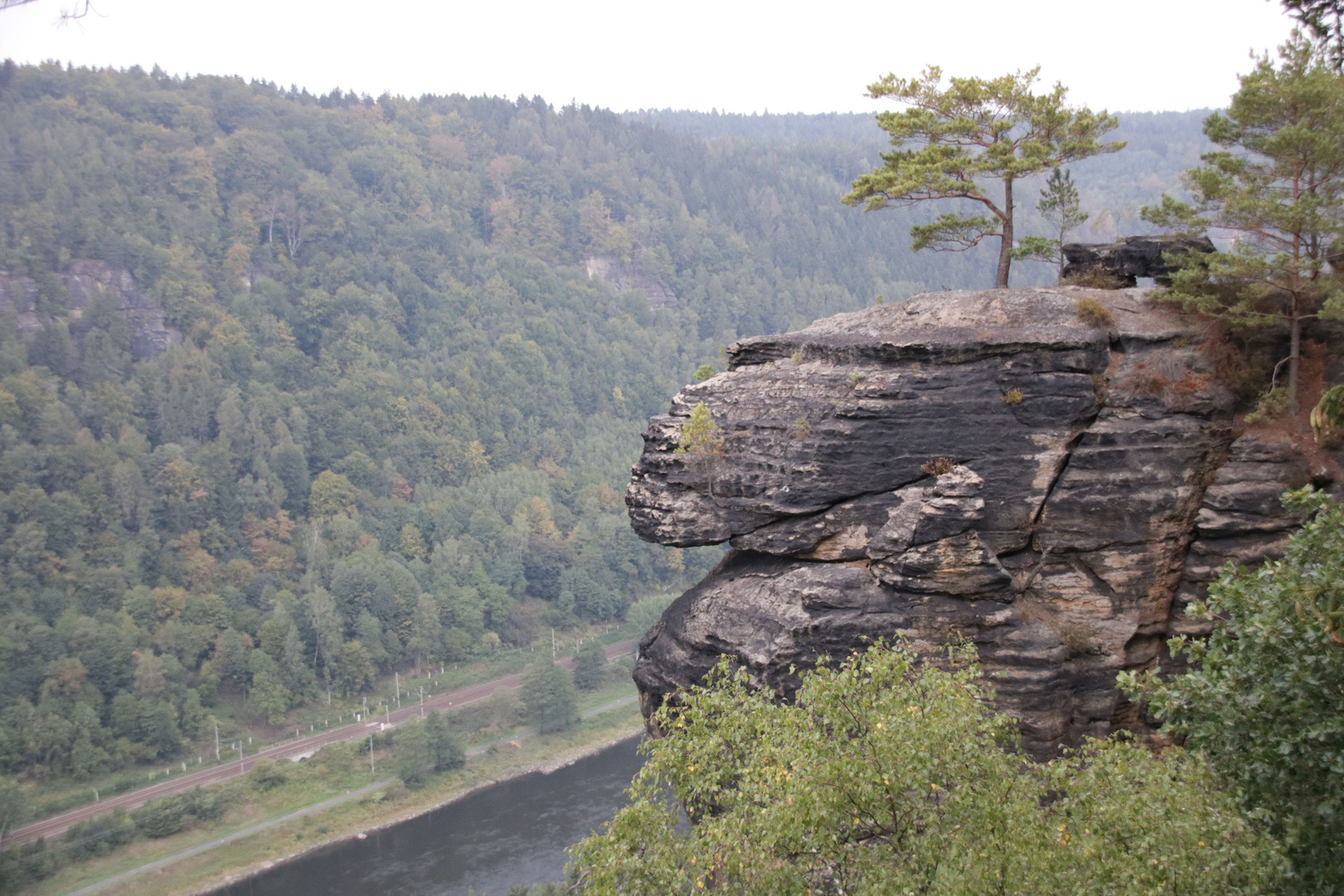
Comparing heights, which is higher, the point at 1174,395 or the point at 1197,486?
the point at 1174,395

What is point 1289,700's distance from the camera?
10.8 metres

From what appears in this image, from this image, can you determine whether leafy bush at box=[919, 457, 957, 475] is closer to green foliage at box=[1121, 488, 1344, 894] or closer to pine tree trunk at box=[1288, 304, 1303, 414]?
pine tree trunk at box=[1288, 304, 1303, 414]

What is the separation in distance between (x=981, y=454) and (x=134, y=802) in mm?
73724

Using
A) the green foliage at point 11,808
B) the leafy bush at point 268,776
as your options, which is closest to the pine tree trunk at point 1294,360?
the leafy bush at point 268,776

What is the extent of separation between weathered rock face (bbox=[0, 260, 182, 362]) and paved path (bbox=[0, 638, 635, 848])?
257ft

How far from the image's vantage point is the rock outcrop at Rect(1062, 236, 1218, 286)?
77.3 ft

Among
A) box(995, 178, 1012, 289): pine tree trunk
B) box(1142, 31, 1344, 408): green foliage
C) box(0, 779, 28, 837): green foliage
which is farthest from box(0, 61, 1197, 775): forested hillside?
box(1142, 31, 1344, 408): green foliage

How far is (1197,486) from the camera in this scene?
20.6 m

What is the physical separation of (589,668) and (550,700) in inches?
457

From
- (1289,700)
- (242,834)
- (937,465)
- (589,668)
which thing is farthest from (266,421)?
(1289,700)

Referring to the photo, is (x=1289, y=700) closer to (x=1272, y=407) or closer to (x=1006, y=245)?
(x=1272, y=407)

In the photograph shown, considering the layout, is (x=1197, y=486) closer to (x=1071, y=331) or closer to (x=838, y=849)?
(x=1071, y=331)

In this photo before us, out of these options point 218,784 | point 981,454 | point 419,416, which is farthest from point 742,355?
point 419,416

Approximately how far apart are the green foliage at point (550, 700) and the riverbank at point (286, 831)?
1.90 meters
